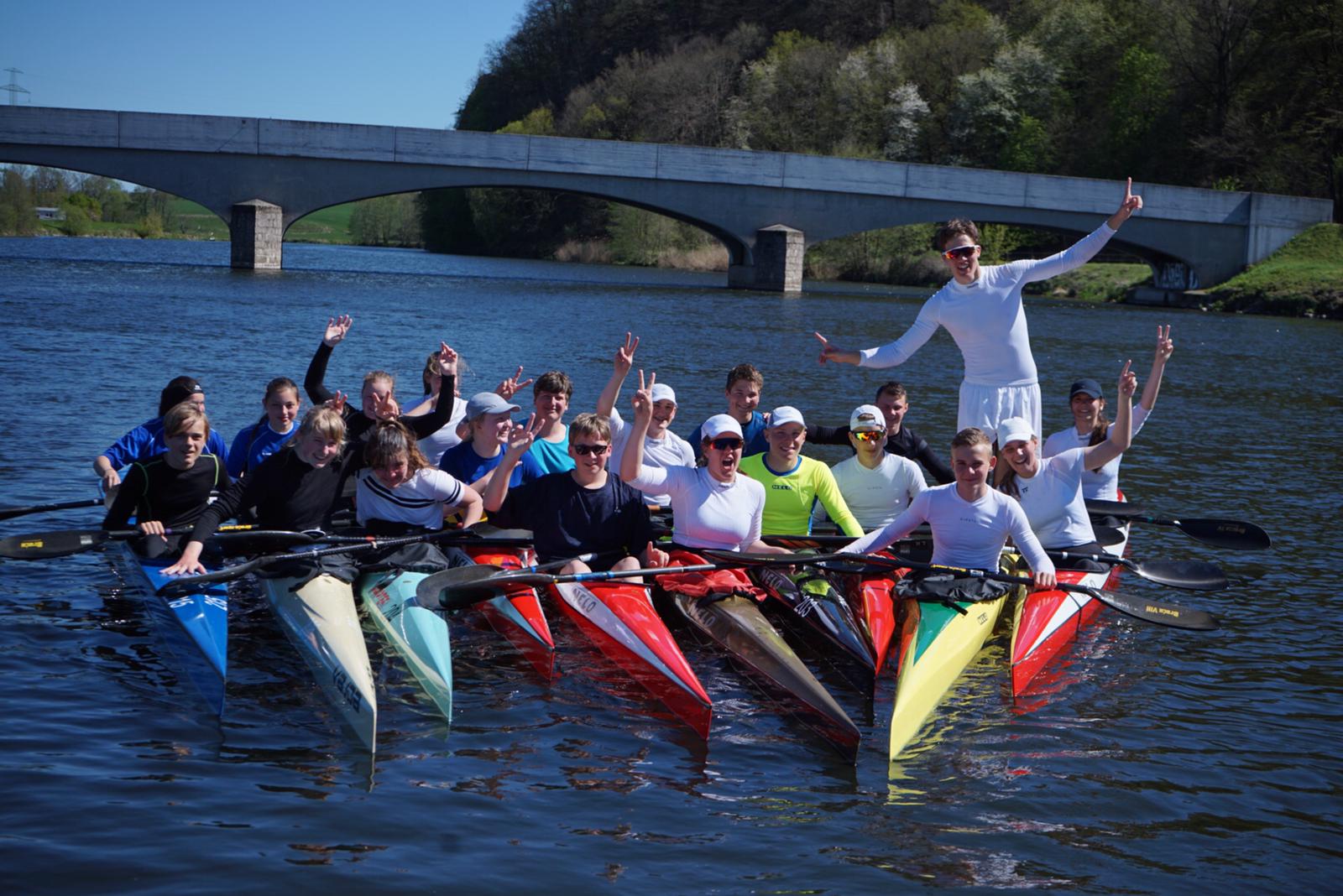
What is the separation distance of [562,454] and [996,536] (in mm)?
3102

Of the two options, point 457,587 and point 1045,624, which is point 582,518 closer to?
point 457,587

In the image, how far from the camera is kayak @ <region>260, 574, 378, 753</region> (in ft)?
21.2

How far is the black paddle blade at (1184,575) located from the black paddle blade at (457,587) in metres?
4.58

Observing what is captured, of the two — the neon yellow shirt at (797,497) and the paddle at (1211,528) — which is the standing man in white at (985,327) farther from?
the paddle at (1211,528)

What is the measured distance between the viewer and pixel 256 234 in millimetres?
46781

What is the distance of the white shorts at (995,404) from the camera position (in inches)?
337

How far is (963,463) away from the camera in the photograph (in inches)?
300

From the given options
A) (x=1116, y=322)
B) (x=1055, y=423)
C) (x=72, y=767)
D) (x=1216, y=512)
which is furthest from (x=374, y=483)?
(x=1116, y=322)

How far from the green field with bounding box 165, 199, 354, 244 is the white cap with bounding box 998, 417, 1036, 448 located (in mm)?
95666

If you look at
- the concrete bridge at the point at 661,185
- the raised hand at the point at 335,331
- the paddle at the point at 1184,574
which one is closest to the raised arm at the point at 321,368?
the raised hand at the point at 335,331

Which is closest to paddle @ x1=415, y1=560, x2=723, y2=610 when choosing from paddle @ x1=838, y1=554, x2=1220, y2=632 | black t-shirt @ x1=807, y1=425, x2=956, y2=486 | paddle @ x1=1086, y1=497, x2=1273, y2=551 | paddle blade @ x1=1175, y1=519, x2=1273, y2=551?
paddle @ x1=838, y1=554, x2=1220, y2=632

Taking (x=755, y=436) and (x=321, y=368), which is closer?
(x=755, y=436)

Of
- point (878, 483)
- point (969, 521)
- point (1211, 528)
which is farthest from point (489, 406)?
point (1211, 528)

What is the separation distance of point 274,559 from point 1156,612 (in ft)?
18.0
